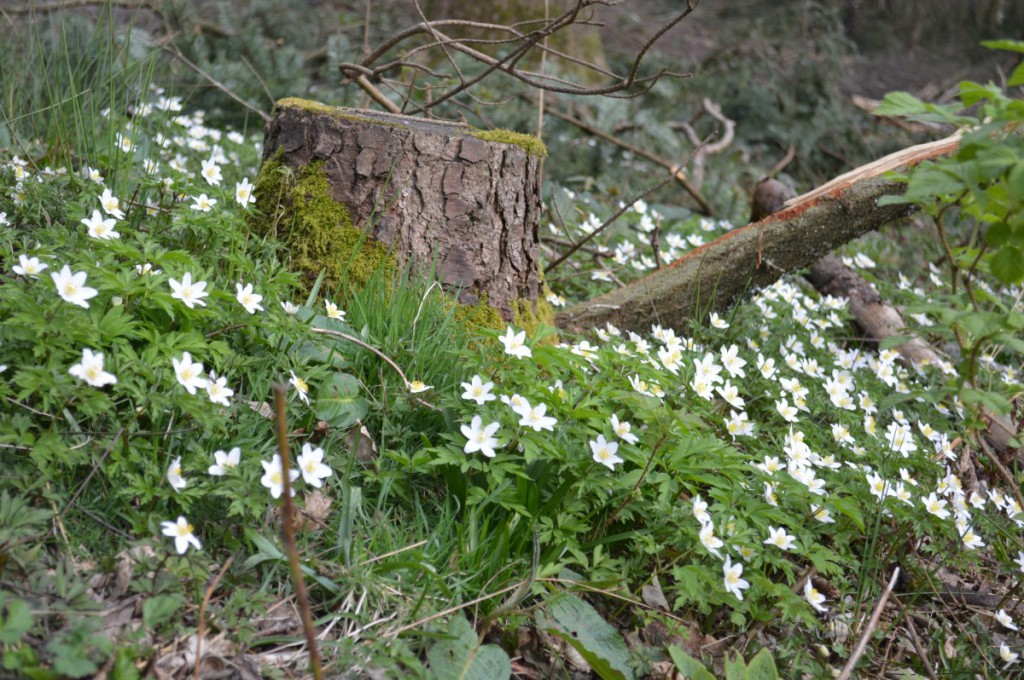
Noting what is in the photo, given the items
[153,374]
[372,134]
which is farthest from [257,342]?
[372,134]

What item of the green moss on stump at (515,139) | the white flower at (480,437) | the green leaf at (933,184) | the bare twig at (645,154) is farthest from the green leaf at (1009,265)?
the bare twig at (645,154)

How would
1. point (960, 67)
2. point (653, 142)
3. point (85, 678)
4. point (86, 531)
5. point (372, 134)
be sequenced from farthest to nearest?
point (960, 67)
point (653, 142)
point (372, 134)
point (86, 531)
point (85, 678)

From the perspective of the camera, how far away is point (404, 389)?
2223 millimetres

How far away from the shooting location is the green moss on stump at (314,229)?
8.59 feet

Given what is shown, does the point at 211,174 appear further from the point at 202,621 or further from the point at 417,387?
the point at 202,621

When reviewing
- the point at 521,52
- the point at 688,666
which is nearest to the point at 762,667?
the point at 688,666

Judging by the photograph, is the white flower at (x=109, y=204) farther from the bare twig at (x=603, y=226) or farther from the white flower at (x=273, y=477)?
the bare twig at (x=603, y=226)

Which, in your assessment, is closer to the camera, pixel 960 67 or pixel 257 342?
pixel 257 342

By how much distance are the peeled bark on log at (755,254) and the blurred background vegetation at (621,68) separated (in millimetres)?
551

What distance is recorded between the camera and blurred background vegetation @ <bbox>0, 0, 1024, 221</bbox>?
4.65 meters

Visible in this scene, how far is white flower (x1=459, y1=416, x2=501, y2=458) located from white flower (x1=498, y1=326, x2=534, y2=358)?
281mm

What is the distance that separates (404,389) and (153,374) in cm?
70

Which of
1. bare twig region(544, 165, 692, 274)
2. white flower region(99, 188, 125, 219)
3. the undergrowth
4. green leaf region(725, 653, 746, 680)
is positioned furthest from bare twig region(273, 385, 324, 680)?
bare twig region(544, 165, 692, 274)

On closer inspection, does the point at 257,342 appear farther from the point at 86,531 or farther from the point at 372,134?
the point at 372,134
